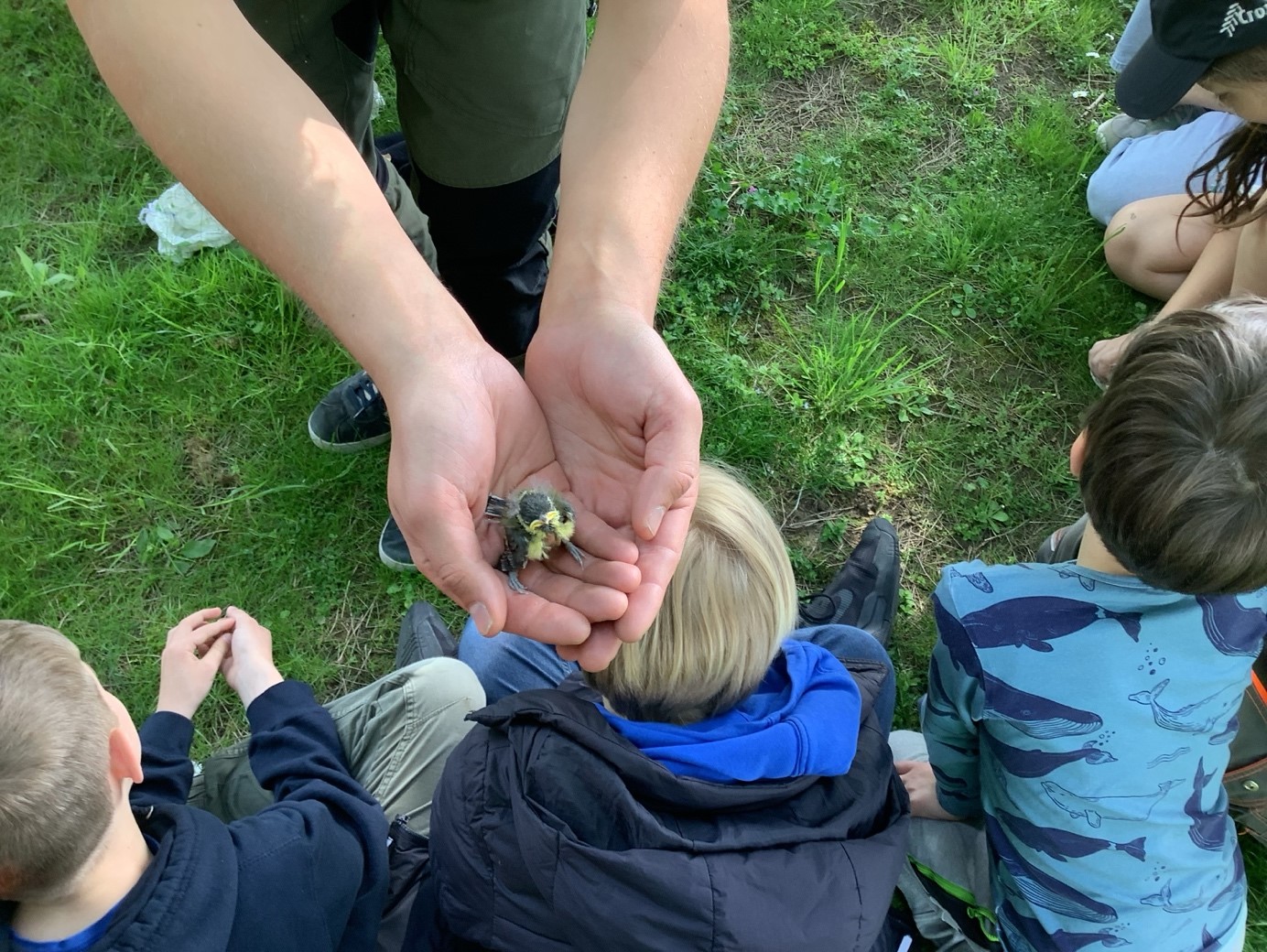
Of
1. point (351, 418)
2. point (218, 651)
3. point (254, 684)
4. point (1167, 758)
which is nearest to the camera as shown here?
Result: point (1167, 758)

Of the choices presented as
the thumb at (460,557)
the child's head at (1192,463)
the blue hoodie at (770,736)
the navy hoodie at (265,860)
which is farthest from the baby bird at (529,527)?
the child's head at (1192,463)

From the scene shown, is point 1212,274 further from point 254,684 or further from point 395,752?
point 254,684

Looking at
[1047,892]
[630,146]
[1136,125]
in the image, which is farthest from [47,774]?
[1136,125]

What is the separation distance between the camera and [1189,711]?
238 cm

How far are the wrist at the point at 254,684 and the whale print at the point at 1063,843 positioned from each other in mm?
2384

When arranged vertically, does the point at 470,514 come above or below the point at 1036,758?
above

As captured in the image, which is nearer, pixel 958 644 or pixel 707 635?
pixel 707 635

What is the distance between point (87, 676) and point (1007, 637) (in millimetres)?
2455

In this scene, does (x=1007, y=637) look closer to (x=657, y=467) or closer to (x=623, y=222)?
(x=657, y=467)

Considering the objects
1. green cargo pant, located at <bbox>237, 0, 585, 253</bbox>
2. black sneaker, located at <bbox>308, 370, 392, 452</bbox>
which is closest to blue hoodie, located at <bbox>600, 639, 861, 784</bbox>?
green cargo pant, located at <bbox>237, 0, 585, 253</bbox>

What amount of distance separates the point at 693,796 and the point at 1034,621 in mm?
1125

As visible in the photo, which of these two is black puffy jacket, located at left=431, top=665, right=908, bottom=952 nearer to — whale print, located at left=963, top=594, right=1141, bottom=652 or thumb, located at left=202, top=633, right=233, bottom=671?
whale print, located at left=963, top=594, right=1141, bottom=652

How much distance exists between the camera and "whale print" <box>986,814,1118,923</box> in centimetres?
245

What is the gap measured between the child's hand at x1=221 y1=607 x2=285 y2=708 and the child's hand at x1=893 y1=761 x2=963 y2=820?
2.19 metres
